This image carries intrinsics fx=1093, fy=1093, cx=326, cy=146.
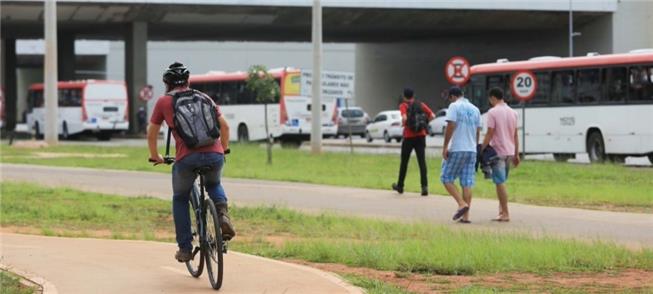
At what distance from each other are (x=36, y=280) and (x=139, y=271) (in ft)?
3.16

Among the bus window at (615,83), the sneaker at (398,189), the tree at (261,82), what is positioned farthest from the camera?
the tree at (261,82)

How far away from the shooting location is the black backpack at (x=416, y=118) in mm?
18062

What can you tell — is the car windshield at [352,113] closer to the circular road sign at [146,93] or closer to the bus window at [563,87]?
the circular road sign at [146,93]

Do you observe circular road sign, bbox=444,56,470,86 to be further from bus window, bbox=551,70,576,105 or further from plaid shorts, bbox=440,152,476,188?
plaid shorts, bbox=440,152,476,188

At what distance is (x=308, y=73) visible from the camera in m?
38.1

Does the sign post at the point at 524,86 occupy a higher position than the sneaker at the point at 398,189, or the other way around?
the sign post at the point at 524,86

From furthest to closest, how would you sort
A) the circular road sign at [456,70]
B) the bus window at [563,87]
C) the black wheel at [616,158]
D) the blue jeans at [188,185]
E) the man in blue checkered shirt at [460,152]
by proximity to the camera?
the bus window at [563,87] → the circular road sign at [456,70] → the black wheel at [616,158] → the man in blue checkered shirt at [460,152] → the blue jeans at [188,185]

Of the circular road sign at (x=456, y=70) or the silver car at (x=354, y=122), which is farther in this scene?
the silver car at (x=354, y=122)

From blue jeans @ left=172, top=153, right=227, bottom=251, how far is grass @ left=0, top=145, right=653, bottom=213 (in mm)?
8843

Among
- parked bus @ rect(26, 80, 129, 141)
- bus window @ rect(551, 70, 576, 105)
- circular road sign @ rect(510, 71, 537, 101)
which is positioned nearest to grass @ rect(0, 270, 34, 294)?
circular road sign @ rect(510, 71, 537, 101)

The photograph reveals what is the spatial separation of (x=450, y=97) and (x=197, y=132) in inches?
263

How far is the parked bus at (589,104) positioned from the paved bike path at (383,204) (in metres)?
10.8

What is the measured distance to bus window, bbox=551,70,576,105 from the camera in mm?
30312

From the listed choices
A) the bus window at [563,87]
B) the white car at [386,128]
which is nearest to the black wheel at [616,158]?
the bus window at [563,87]
